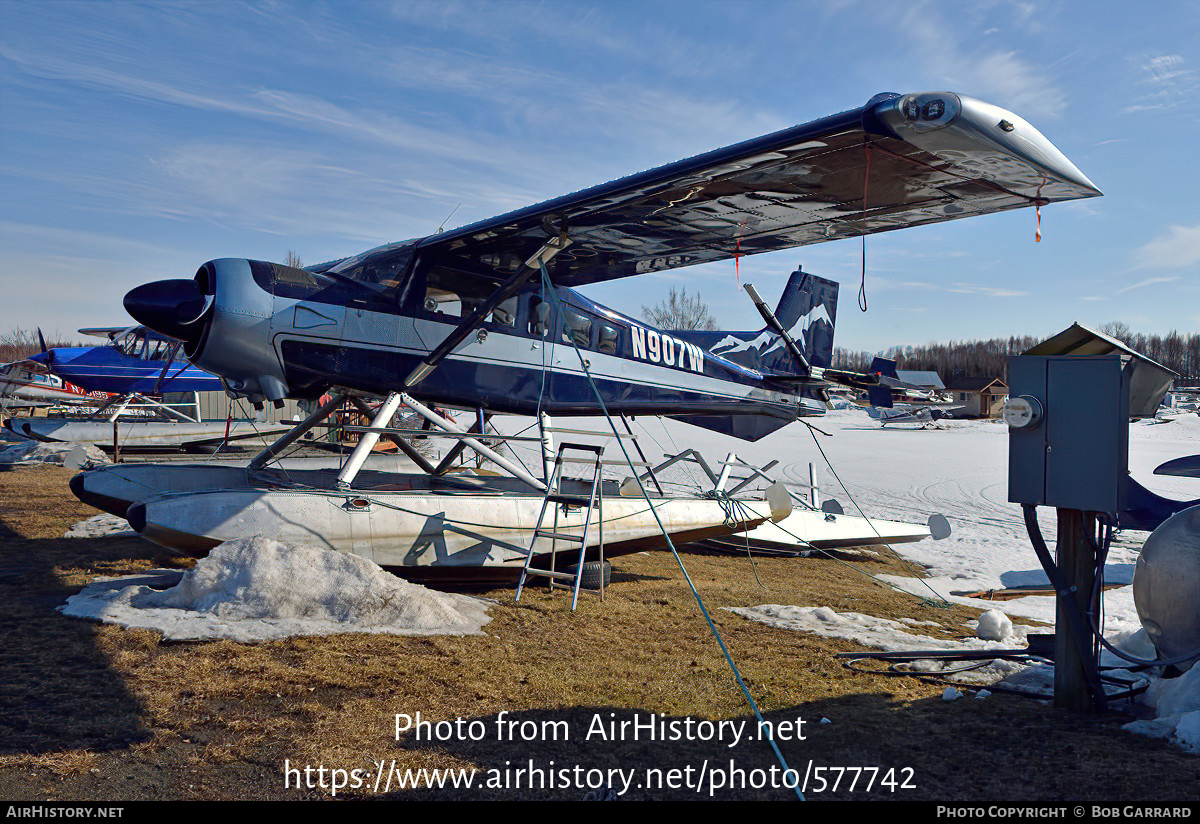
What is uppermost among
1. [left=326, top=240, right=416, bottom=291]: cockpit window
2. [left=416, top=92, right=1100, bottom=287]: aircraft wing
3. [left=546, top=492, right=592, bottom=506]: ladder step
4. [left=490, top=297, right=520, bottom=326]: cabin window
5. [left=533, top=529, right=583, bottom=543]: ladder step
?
[left=416, top=92, right=1100, bottom=287]: aircraft wing

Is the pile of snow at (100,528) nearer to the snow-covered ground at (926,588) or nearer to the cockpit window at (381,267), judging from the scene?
the snow-covered ground at (926,588)

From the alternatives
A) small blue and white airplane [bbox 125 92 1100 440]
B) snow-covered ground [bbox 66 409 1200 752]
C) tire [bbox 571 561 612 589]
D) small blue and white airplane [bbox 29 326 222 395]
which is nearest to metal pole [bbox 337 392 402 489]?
small blue and white airplane [bbox 125 92 1100 440]

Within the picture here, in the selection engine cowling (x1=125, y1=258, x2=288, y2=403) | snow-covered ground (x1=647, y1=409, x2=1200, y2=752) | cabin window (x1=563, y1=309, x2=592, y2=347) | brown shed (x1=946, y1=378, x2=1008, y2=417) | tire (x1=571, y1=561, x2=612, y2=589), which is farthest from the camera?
brown shed (x1=946, y1=378, x2=1008, y2=417)

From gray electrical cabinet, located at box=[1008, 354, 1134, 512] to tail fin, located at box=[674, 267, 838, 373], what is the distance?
8497mm

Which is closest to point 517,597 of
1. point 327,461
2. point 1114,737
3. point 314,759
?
point 314,759

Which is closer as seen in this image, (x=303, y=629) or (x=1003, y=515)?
(x=303, y=629)

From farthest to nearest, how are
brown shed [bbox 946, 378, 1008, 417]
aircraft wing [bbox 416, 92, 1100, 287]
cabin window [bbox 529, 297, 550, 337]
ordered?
brown shed [bbox 946, 378, 1008, 417], cabin window [bbox 529, 297, 550, 337], aircraft wing [bbox 416, 92, 1100, 287]

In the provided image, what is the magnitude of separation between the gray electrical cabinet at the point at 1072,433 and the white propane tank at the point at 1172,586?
0.45 meters

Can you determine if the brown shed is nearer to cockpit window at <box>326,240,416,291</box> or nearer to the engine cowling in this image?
cockpit window at <box>326,240,416,291</box>

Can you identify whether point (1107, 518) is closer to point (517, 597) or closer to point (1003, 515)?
point (517, 597)

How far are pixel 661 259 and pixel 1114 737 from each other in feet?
21.0

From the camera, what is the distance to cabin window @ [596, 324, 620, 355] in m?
9.48

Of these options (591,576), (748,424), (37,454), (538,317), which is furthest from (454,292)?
(37,454)

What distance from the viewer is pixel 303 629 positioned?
5359mm
